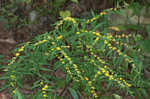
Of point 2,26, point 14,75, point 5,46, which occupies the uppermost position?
point 2,26

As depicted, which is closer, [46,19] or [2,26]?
[46,19]

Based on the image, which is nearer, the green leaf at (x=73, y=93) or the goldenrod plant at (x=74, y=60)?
the goldenrod plant at (x=74, y=60)

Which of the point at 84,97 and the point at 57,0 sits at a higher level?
the point at 57,0

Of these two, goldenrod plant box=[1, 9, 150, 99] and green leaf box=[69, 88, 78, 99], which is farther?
green leaf box=[69, 88, 78, 99]

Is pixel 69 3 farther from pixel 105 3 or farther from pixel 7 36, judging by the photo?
pixel 7 36

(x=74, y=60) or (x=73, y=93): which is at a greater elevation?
(x=74, y=60)

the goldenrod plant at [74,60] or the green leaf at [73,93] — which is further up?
the goldenrod plant at [74,60]

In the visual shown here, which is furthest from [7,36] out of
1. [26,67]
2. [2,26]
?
[26,67]

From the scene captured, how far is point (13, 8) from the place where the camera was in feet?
14.5

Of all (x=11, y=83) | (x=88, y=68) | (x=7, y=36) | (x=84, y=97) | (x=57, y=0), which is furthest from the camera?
(x=7, y=36)

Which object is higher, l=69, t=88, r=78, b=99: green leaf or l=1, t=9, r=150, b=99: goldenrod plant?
l=1, t=9, r=150, b=99: goldenrod plant

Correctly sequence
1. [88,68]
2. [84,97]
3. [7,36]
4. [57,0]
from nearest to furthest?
[88,68] → [84,97] → [57,0] → [7,36]

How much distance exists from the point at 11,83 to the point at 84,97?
1080mm

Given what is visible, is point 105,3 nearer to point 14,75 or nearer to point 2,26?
point 2,26
